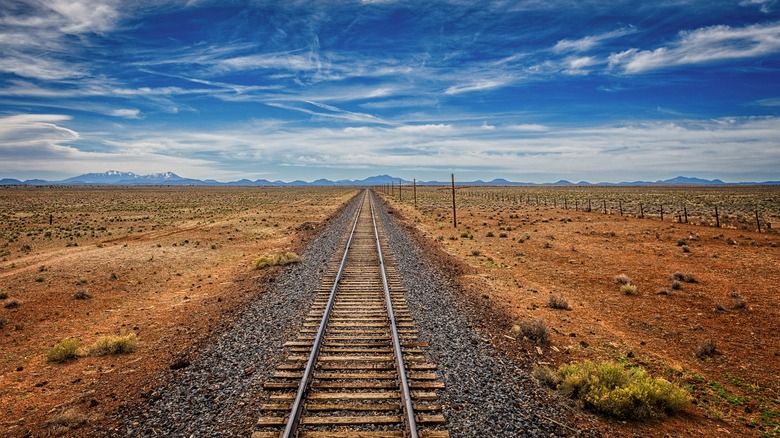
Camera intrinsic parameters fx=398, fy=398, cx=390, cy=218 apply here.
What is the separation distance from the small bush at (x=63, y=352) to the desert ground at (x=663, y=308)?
8.70 metres

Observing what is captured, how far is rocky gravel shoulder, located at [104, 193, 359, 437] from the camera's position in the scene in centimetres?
545

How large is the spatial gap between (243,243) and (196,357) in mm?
17519

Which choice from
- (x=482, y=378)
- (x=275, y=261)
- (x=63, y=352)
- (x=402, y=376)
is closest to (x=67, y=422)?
(x=63, y=352)

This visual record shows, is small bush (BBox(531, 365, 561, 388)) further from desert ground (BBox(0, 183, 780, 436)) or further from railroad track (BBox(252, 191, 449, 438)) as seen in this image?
railroad track (BBox(252, 191, 449, 438))

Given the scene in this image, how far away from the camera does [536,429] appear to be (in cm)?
538

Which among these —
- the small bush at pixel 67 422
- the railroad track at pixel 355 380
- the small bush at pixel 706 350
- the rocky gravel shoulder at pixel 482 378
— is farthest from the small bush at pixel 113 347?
the small bush at pixel 706 350

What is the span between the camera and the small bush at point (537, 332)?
28.3 feet

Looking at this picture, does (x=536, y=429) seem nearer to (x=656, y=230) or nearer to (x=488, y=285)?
(x=488, y=285)

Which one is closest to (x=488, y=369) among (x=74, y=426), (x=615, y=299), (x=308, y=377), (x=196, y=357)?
(x=308, y=377)

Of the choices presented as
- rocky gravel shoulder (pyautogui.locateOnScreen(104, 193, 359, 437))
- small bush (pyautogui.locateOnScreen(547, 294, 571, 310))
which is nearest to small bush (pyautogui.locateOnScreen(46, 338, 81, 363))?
rocky gravel shoulder (pyautogui.locateOnScreen(104, 193, 359, 437))

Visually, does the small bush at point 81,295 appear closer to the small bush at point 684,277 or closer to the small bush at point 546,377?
the small bush at point 546,377

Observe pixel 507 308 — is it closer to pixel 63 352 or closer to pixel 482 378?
pixel 482 378

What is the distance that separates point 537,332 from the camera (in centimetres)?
→ 865

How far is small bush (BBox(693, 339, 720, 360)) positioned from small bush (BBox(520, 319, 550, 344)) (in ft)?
9.60
